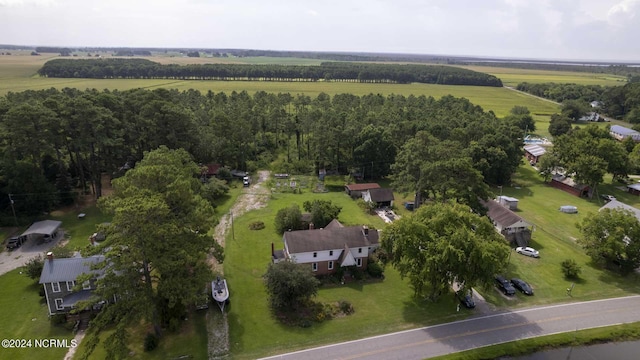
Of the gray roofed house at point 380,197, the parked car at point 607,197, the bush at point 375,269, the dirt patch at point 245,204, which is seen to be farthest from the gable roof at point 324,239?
the parked car at point 607,197

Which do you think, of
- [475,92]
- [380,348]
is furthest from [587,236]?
[475,92]

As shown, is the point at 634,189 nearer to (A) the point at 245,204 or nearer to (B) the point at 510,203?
(B) the point at 510,203

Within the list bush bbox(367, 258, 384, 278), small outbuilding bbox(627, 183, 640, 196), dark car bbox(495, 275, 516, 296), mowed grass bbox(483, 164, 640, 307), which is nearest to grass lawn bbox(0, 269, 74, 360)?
bush bbox(367, 258, 384, 278)

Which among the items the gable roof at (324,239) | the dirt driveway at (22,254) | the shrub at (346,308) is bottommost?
the dirt driveway at (22,254)

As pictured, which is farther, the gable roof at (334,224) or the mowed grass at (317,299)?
the gable roof at (334,224)

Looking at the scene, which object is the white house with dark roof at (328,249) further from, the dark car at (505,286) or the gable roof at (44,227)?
the gable roof at (44,227)

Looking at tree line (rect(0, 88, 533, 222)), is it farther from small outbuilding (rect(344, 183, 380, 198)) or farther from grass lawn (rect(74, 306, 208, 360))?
grass lawn (rect(74, 306, 208, 360))
